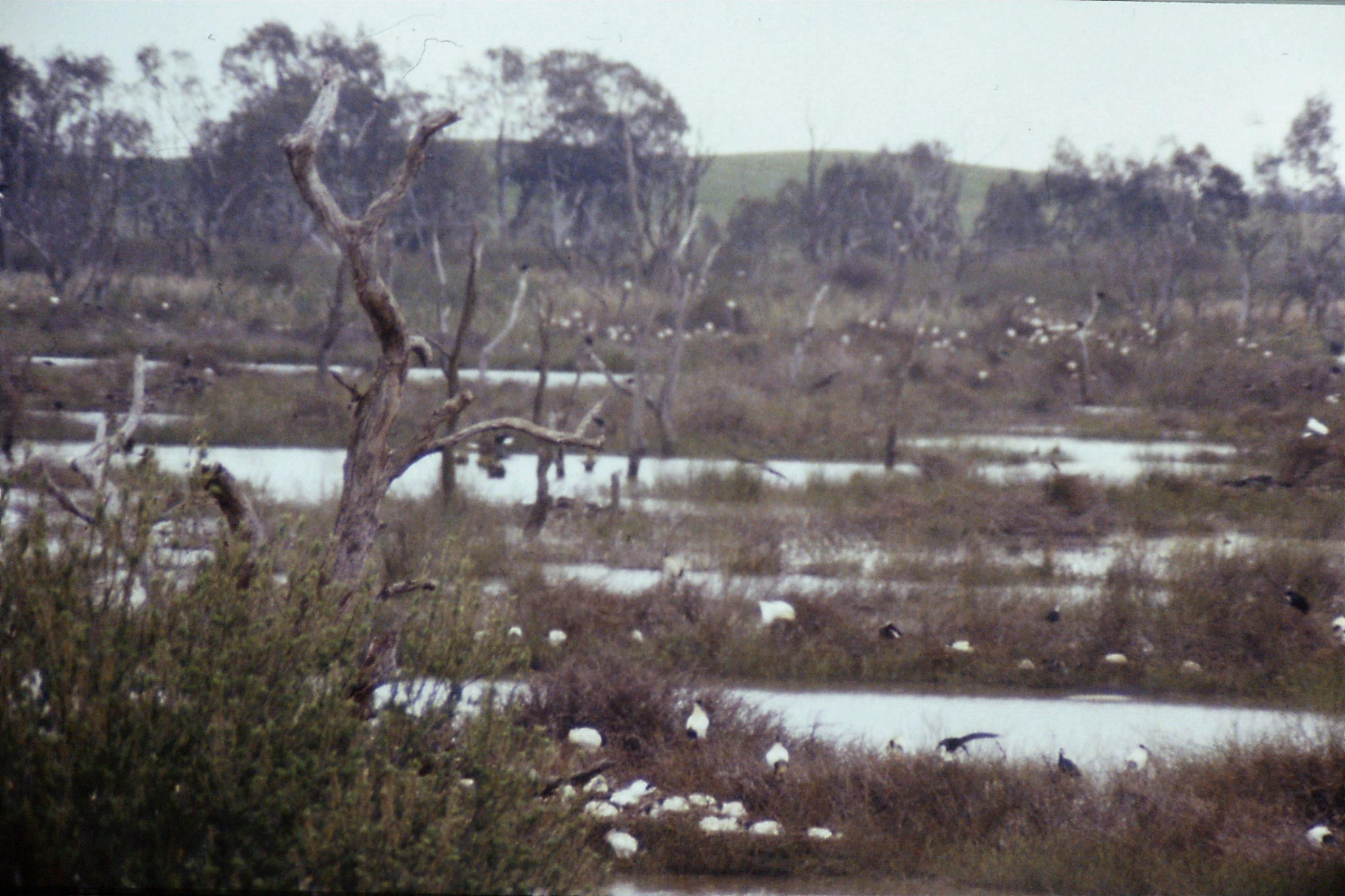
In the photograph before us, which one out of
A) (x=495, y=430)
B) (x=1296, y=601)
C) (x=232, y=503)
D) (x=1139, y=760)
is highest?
(x=495, y=430)

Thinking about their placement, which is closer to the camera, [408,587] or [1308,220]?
[408,587]

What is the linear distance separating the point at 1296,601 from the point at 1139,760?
3.00 metres

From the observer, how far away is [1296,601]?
8.02 metres

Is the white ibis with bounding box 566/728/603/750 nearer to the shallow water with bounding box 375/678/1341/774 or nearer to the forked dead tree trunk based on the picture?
the shallow water with bounding box 375/678/1341/774

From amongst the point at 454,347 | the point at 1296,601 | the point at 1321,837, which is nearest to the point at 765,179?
the point at 454,347

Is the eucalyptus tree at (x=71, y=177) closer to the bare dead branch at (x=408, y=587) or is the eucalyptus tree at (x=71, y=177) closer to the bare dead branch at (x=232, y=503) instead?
the bare dead branch at (x=232, y=503)

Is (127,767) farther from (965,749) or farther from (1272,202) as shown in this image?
(1272,202)

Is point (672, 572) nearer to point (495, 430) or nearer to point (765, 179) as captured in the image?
point (495, 430)

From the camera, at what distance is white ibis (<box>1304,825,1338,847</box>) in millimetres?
4895

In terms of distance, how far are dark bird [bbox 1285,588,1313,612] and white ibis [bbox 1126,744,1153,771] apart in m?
2.79

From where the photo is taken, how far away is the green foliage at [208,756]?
8.59 feet

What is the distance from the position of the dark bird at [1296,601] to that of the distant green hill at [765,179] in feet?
32.6

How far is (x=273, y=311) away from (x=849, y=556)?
7.81m

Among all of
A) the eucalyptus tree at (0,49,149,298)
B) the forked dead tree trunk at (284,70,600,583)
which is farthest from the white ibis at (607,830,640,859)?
the eucalyptus tree at (0,49,149,298)
